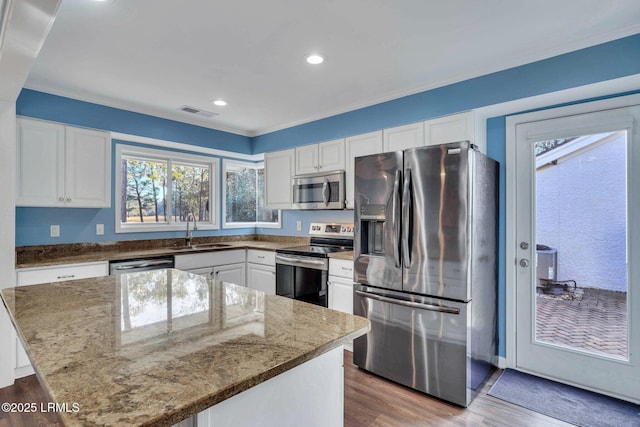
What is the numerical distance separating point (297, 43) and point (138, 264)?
248cm

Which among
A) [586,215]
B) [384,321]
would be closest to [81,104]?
[384,321]

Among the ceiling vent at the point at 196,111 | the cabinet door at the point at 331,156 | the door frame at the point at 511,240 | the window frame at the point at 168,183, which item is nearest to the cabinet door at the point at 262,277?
the window frame at the point at 168,183

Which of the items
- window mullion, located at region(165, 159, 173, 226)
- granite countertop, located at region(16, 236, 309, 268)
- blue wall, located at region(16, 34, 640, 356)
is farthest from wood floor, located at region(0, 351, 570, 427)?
window mullion, located at region(165, 159, 173, 226)

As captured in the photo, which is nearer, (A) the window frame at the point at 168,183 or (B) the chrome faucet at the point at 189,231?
(A) the window frame at the point at 168,183

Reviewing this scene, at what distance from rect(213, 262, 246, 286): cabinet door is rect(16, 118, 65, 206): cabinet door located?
166 centimetres

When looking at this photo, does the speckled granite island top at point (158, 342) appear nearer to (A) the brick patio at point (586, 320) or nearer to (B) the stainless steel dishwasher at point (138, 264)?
(B) the stainless steel dishwasher at point (138, 264)

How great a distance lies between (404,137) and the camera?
10.3 feet

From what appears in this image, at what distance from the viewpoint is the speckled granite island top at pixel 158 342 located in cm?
74

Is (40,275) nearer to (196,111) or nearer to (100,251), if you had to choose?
(100,251)

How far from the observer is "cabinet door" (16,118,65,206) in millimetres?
2809

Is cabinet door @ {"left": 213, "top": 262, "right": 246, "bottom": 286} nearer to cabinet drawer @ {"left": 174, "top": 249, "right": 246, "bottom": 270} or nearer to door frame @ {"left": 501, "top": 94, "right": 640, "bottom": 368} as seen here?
cabinet drawer @ {"left": 174, "top": 249, "right": 246, "bottom": 270}

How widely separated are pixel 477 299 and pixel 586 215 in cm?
110

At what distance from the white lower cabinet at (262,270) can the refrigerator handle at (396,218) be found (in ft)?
5.86

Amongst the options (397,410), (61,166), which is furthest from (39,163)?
(397,410)
